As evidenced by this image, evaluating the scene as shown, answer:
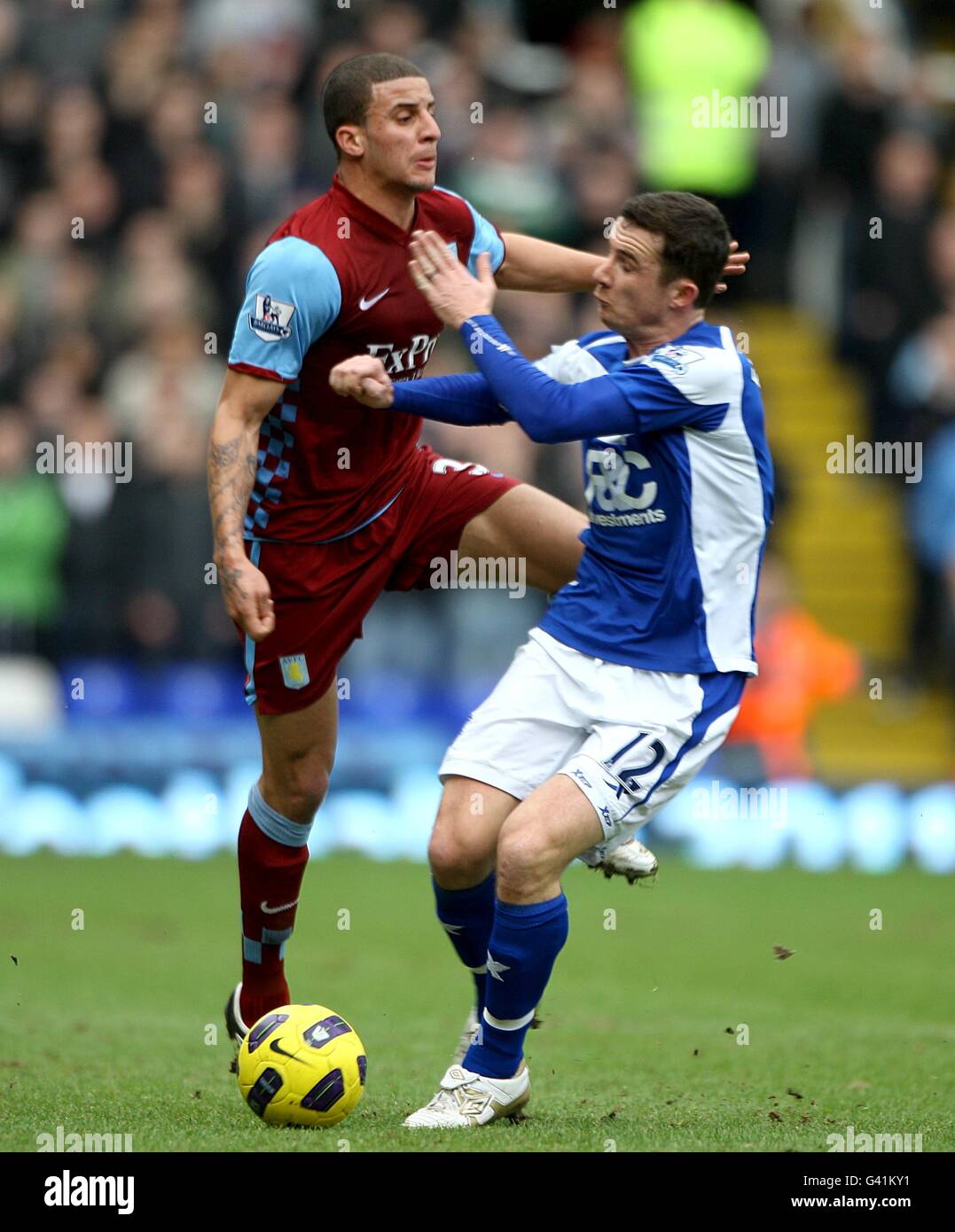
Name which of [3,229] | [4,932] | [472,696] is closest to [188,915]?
[4,932]

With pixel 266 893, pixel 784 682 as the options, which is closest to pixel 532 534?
pixel 266 893

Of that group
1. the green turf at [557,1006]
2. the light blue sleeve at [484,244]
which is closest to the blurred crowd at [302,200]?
the green turf at [557,1006]

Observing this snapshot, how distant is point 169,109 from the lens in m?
15.7

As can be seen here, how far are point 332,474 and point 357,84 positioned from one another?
1.26 m

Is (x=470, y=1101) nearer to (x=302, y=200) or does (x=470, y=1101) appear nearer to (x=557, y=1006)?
(x=557, y=1006)

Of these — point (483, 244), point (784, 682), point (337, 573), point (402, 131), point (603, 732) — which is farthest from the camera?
point (784, 682)

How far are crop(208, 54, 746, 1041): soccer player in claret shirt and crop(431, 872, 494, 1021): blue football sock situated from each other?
1.64 ft

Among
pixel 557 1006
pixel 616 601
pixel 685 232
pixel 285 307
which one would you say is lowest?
pixel 557 1006

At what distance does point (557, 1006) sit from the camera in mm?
8945

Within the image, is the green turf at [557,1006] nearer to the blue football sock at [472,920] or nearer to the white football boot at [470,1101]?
the white football boot at [470,1101]

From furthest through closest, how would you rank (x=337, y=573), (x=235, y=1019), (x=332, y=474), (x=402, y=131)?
(x=235, y=1019) < (x=337, y=573) < (x=332, y=474) < (x=402, y=131)

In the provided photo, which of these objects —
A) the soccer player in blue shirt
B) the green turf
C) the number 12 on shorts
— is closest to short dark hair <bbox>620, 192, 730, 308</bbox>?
the soccer player in blue shirt

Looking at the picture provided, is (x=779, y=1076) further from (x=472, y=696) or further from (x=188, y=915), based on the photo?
(x=472, y=696)

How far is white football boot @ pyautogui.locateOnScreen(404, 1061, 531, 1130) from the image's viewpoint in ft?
19.9
